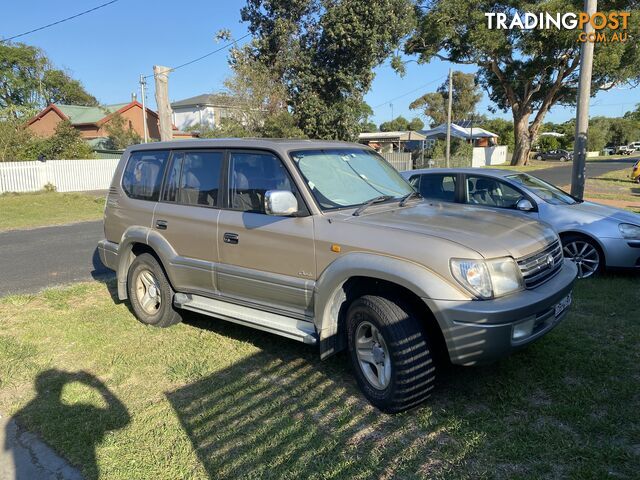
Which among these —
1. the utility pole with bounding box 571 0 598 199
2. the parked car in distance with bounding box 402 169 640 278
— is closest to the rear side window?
the parked car in distance with bounding box 402 169 640 278

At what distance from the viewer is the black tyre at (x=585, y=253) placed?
21.0ft

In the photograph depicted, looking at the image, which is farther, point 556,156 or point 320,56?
point 556,156

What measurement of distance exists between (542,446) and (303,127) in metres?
24.7

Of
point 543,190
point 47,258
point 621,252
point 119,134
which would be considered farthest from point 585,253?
point 119,134

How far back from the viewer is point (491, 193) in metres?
7.00

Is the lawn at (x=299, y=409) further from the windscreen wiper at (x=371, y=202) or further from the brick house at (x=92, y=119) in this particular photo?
the brick house at (x=92, y=119)

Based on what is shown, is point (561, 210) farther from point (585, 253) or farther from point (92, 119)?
point (92, 119)

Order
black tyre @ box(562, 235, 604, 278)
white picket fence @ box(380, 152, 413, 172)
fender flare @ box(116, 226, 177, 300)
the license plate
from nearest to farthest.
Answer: the license plate, fender flare @ box(116, 226, 177, 300), black tyre @ box(562, 235, 604, 278), white picket fence @ box(380, 152, 413, 172)

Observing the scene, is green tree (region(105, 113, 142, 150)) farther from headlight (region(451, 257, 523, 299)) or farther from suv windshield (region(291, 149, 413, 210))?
headlight (region(451, 257, 523, 299))

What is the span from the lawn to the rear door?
71 centimetres

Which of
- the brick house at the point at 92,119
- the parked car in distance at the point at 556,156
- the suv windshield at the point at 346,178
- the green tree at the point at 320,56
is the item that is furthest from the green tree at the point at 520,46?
the suv windshield at the point at 346,178

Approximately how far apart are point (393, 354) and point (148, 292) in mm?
3240

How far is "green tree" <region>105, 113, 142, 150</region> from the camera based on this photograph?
36188 millimetres

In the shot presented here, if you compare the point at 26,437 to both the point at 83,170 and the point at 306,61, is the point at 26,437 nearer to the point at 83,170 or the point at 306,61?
the point at 83,170
